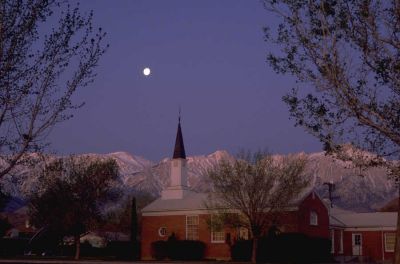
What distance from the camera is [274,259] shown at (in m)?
43.5

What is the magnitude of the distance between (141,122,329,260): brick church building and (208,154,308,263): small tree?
2212mm

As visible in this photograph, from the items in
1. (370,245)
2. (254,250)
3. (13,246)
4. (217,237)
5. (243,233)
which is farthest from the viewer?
(13,246)

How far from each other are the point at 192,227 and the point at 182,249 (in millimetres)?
2721

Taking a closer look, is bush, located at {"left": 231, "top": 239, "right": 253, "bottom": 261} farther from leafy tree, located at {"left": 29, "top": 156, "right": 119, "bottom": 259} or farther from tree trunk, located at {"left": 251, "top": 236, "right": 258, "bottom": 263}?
leafy tree, located at {"left": 29, "top": 156, "right": 119, "bottom": 259}

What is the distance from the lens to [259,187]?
4216cm

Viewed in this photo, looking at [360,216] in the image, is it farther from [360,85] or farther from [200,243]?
[360,85]

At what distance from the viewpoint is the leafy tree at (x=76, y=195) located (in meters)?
51.0

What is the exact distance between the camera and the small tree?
138 ft

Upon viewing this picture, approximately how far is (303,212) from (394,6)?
3268 cm

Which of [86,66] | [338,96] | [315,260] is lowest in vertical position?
[315,260]

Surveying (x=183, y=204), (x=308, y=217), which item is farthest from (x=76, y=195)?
(x=308, y=217)

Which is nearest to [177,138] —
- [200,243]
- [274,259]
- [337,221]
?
[200,243]

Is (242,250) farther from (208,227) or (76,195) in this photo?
(76,195)

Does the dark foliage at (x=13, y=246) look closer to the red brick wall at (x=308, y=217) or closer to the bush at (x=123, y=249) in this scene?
the bush at (x=123, y=249)
